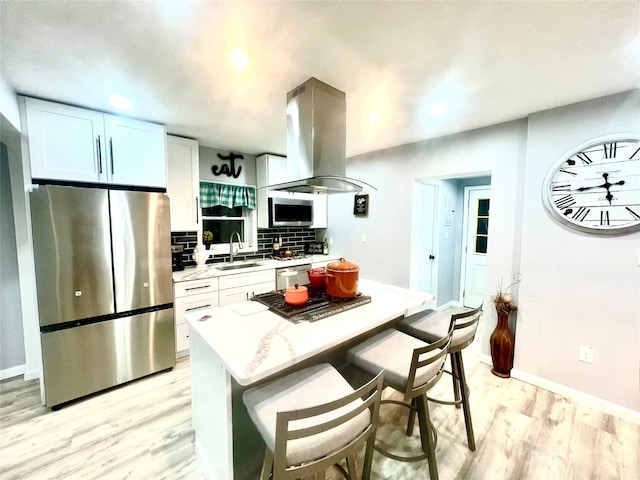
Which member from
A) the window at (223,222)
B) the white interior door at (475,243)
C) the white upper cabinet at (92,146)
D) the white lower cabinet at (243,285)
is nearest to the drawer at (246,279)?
the white lower cabinet at (243,285)

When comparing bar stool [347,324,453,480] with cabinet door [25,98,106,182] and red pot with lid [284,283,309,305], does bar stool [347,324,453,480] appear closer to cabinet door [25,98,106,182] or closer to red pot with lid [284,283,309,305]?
red pot with lid [284,283,309,305]

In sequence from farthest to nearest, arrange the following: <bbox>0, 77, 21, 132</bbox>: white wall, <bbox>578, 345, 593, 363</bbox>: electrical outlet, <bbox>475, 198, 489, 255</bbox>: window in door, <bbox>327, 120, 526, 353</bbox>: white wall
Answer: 1. <bbox>475, 198, 489, 255</bbox>: window in door
2. <bbox>327, 120, 526, 353</bbox>: white wall
3. <bbox>578, 345, 593, 363</bbox>: electrical outlet
4. <bbox>0, 77, 21, 132</bbox>: white wall

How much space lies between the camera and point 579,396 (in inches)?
85.5

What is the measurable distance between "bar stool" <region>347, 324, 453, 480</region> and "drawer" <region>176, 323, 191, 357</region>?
2076 millimetres

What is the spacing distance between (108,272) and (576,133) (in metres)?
4.06

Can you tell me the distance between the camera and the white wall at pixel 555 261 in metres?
1.97

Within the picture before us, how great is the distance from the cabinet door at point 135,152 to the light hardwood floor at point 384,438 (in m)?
1.92

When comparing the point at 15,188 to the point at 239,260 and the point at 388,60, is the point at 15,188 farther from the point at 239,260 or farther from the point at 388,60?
the point at 388,60

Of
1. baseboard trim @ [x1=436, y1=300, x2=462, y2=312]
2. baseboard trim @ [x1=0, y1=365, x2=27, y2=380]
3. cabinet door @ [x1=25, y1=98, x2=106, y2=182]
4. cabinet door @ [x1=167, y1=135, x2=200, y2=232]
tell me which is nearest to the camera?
cabinet door @ [x1=25, y1=98, x2=106, y2=182]

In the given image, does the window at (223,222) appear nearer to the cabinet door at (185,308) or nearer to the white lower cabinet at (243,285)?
the white lower cabinet at (243,285)

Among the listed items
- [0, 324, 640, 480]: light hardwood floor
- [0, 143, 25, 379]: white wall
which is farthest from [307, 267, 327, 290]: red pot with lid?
[0, 143, 25, 379]: white wall

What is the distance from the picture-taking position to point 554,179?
2.20 metres

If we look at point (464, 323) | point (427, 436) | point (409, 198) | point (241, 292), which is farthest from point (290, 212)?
point (427, 436)

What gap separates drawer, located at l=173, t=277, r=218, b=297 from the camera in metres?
2.70
